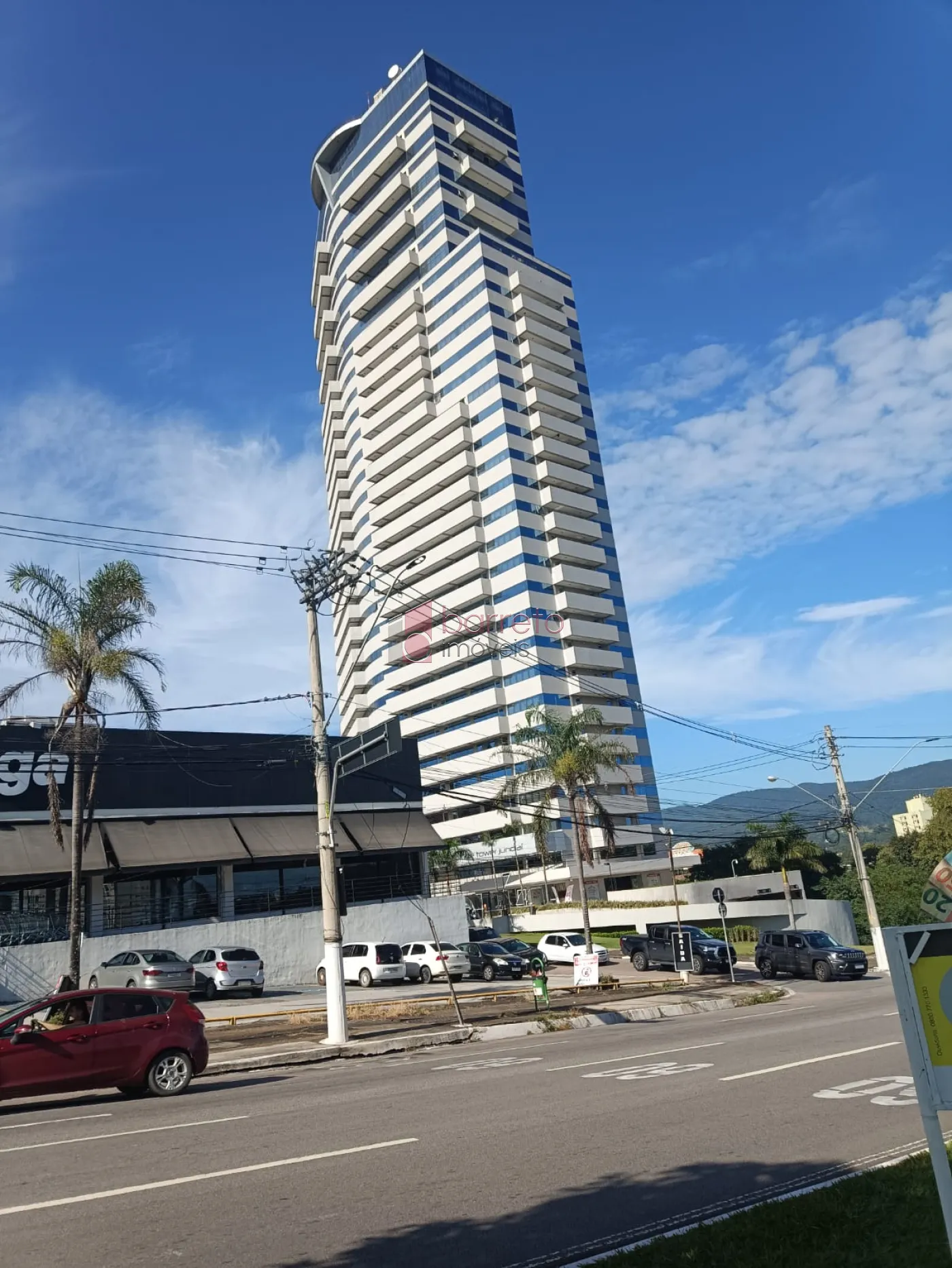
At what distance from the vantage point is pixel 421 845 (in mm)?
42562

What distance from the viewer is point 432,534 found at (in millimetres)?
107062

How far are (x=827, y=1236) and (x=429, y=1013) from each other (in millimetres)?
21985

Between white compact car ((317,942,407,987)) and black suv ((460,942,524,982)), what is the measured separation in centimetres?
316

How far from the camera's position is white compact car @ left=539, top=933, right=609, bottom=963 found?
44.1 meters

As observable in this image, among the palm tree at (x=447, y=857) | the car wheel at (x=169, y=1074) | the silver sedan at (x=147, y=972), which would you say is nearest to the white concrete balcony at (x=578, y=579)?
the palm tree at (x=447, y=857)

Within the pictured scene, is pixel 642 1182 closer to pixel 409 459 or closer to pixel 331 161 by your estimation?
pixel 409 459

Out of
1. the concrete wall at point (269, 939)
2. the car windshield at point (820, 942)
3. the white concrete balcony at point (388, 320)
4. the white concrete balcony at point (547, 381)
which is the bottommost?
the car windshield at point (820, 942)

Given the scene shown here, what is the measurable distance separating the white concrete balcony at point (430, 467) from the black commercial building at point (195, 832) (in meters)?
66.0

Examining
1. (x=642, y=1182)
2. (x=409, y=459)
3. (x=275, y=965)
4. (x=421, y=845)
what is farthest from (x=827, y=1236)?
(x=409, y=459)

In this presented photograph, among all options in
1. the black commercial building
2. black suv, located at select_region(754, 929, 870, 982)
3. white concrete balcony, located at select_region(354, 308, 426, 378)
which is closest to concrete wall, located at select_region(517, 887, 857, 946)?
black suv, located at select_region(754, 929, 870, 982)

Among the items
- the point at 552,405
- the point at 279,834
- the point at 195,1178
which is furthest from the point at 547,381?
the point at 195,1178

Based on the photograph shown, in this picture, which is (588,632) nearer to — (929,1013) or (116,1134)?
(116,1134)

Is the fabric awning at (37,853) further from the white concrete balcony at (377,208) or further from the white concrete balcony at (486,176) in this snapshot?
the white concrete balcony at (486,176)

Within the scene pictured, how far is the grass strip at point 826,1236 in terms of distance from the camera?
5246 millimetres
